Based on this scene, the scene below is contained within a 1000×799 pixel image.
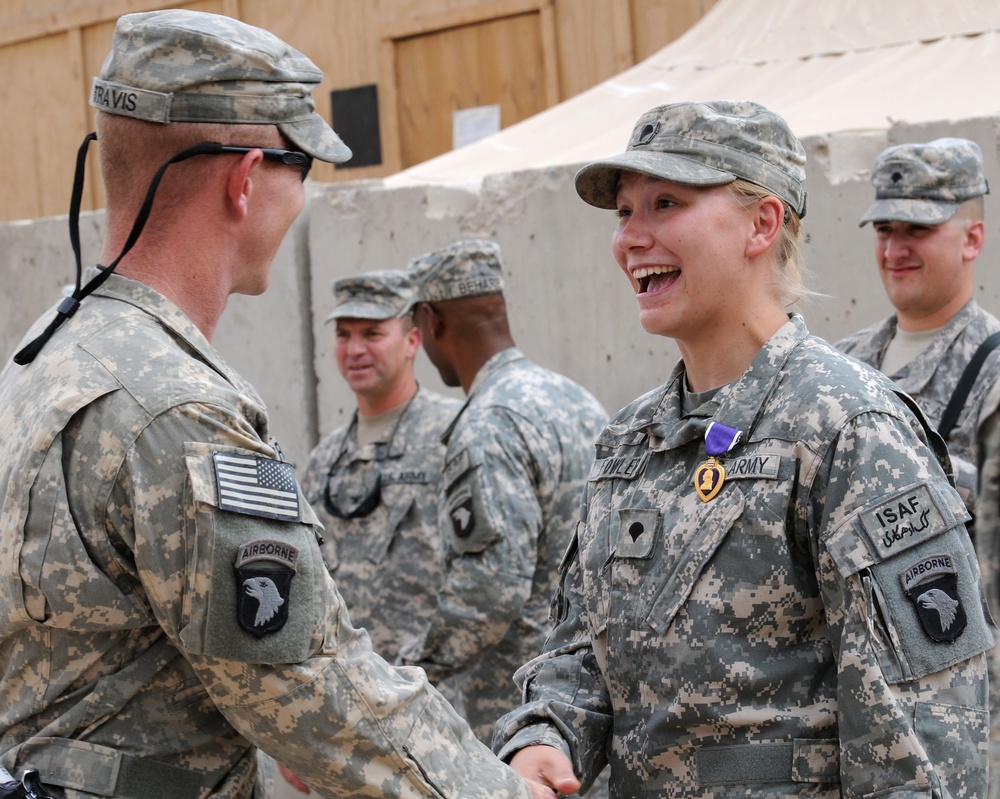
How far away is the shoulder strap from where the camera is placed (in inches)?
149

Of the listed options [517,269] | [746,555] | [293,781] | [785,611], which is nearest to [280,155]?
[746,555]

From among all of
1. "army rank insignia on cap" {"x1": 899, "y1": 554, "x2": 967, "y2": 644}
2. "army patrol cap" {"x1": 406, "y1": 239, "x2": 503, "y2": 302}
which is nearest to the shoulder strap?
"army patrol cap" {"x1": 406, "y1": 239, "x2": 503, "y2": 302}

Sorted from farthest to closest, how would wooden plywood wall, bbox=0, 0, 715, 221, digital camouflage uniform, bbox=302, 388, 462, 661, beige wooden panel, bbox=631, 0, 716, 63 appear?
1. wooden plywood wall, bbox=0, 0, 715, 221
2. beige wooden panel, bbox=631, 0, 716, 63
3. digital camouflage uniform, bbox=302, 388, 462, 661

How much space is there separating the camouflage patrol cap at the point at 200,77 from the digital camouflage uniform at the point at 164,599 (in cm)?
35

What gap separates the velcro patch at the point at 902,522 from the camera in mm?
1989

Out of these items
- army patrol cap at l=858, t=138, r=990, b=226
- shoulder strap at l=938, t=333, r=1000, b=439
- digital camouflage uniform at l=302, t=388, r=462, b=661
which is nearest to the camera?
A: shoulder strap at l=938, t=333, r=1000, b=439

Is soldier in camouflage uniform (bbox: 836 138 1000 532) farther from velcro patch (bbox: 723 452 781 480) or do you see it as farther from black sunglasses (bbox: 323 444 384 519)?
velcro patch (bbox: 723 452 781 480)

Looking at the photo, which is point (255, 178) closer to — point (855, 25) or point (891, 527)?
point (891, 527)

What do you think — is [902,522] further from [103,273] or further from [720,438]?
[103,273]

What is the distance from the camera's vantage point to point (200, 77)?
87.4 inches

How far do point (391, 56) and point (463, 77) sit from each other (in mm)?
592

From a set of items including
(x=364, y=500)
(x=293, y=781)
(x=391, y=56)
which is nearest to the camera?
(x=364, y=500)

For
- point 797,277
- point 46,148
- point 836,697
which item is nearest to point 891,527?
point 836,697

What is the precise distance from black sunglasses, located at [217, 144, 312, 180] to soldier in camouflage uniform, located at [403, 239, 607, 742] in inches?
69.4
